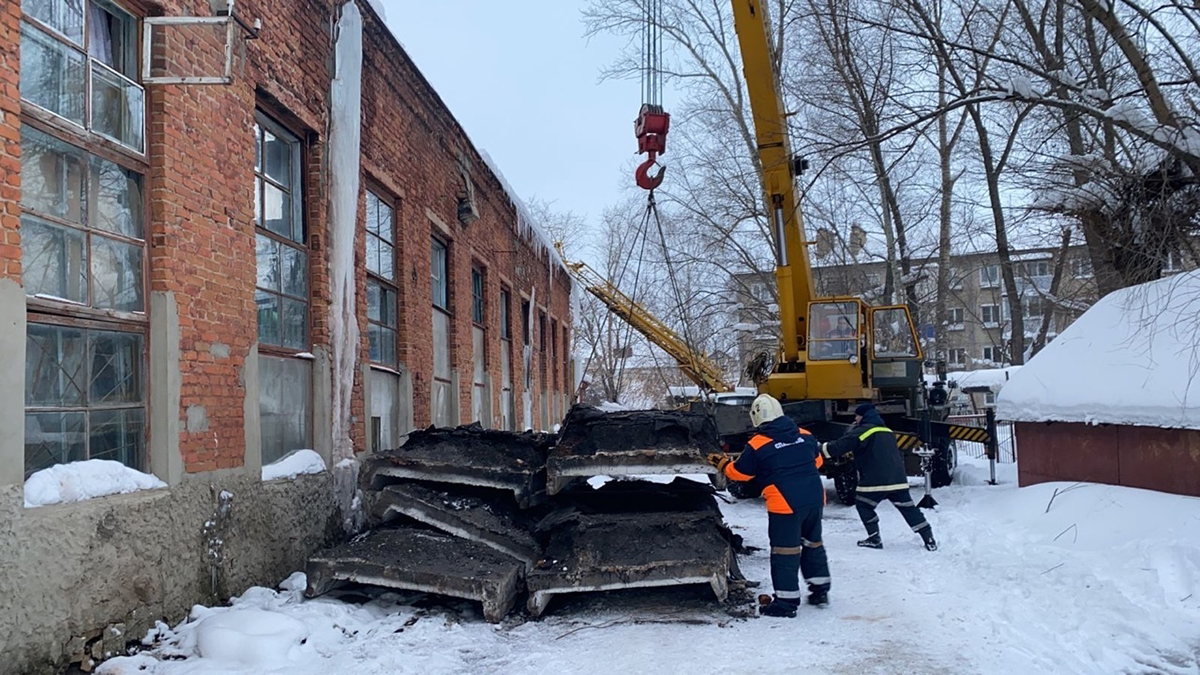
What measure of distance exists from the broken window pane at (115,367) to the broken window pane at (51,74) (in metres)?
1.29

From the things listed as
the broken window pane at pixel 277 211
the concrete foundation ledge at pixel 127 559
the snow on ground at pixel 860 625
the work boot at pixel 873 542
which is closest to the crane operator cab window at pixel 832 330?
the work boot at pixel 873 542

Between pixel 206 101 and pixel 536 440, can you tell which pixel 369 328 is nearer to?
pixel 536 440

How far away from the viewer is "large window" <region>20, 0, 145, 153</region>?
4664 mm

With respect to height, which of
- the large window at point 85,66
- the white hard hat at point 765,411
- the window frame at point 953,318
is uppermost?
the window frame at point 953,318

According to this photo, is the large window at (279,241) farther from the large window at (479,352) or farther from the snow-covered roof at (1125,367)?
the snow-covered roof at (1125,367)

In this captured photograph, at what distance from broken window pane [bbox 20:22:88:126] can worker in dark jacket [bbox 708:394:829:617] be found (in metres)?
5.13

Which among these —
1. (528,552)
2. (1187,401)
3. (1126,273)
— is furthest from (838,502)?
(528,552)

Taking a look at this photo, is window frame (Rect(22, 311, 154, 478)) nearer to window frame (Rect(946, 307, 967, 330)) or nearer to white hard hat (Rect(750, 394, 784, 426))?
white hard hat (Rect(750, 394, 784, 426))

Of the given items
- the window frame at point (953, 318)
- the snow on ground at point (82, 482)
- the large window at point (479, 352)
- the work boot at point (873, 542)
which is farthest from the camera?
the window frame at point (953, 318)

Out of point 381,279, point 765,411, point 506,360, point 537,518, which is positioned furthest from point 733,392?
point 765,411

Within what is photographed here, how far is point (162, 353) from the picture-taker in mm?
5504

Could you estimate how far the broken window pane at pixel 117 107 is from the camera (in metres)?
5.16

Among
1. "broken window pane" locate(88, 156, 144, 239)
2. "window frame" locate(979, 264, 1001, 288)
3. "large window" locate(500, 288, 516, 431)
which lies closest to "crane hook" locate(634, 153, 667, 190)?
"broken window pane" locate(88, 156, 144, 239)

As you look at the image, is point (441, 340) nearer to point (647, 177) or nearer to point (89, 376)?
point (647, 177)
